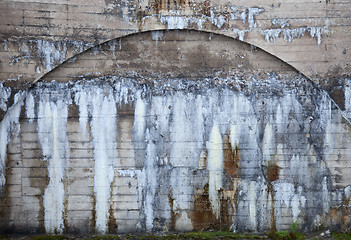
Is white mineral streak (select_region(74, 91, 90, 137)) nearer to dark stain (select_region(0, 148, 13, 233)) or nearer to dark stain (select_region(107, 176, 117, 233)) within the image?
dark stain (select_region(107, 176, 117, 233))

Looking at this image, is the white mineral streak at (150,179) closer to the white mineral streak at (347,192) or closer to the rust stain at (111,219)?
the rust stain at (111,219)

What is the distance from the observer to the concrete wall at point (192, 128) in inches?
183

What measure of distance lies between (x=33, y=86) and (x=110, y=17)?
138 centimetres

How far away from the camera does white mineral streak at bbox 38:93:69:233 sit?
185 inches

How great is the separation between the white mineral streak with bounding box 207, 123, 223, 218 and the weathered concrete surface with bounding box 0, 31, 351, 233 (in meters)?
0.01

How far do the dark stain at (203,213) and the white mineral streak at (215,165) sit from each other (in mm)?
59

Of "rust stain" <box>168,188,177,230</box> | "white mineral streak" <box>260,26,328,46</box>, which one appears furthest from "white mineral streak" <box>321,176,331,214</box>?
"rust stain" <box>168,188,177,230</box>

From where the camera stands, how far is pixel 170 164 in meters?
4.75

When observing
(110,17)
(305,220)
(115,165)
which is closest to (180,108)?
(115,165)

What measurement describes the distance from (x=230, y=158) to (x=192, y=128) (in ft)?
2.18

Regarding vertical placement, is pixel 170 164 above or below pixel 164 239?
above

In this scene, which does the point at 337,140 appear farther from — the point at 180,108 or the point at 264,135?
the point at 180,108

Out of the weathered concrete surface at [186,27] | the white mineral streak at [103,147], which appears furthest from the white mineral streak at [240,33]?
the white mineral streak at [103,147]

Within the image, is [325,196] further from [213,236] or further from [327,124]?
[213,236]
